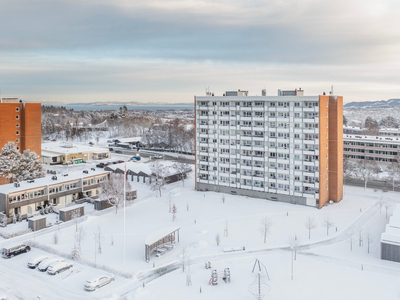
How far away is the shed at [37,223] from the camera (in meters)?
38.8

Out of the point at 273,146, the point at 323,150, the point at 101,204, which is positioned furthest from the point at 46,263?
the point at 323,150

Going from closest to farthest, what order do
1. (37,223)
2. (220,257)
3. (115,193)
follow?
(220,257) < (37,223) < (115,193)

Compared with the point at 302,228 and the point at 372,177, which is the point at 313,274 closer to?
the point at 302,228

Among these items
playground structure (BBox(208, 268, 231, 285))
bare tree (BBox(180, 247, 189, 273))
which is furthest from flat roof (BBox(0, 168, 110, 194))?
playground structure (BBox(208, 268, 231, 285))

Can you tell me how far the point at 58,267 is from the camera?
2916 cm

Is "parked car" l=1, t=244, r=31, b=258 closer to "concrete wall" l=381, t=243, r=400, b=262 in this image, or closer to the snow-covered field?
the snow-covered field

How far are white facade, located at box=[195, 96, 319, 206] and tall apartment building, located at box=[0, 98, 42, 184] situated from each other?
31280 millimetres

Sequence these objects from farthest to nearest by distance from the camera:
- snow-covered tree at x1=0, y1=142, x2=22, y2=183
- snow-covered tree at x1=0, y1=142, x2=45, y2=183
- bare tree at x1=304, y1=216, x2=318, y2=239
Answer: snow-covered tree at x1=0, y1=142, x2=45, y2=183 → snow-covered tree at x1=0, y1=142, x2=22, y2=183 → bare tree at x1=304, y1=216, x2=318, y2=239

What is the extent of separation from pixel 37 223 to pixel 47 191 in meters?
9.14

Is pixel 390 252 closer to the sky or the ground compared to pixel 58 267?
closer to the sky

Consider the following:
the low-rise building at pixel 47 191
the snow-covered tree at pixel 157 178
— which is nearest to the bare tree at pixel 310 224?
the snow-covered tree at pixel 157 178

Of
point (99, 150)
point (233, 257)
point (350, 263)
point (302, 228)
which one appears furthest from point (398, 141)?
point (99, 150)

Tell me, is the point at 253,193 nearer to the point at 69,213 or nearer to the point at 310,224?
the point at 310,224

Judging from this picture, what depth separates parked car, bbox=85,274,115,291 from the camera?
26.2m
